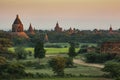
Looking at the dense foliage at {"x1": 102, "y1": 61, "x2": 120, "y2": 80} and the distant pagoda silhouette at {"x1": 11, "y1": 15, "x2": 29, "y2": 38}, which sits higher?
the distant pagoda silhouette at {"x1": 11, "y1": 15, "x2": 29, "y2": 38}

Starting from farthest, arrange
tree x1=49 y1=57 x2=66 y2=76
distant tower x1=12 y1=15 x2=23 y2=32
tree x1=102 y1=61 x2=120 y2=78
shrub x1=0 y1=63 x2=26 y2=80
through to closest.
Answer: distant tower x1=12 y1=15 x2=23 y2=32
tree x1=49 y1=57 x2=66 y2=76
tree x1=102 y1=61 x2=120 y2=78
shrub x1=0 y1=63 x2=26 y2=80

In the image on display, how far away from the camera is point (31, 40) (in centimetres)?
10362

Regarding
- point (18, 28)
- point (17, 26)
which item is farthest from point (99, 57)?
point (18, 28)

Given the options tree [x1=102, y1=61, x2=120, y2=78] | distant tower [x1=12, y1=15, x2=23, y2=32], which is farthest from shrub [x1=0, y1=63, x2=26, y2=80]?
distant tower [x1=12, y1=15, x2=23, y2=32]

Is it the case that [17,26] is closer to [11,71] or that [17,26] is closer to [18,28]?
[18,28]

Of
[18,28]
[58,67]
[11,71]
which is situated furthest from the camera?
[18,28]

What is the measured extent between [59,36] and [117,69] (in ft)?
286

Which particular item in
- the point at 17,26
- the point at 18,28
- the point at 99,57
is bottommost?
the point at 99,57

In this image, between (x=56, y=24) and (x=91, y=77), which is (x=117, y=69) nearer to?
(x=91, y=77)

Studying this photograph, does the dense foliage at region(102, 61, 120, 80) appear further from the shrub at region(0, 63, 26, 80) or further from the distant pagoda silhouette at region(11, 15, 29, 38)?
the distant pagoda silhouette at region(11, 15, 29, 38)

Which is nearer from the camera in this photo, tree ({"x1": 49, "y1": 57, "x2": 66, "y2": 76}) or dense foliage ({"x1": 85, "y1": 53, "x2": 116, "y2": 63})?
tree ({"x1": 49, "y1": 57, "x2": 66, "y2": 76})

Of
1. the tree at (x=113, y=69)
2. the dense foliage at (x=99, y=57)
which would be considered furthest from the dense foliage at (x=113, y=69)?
the dense foliage at (x=99, y=57)

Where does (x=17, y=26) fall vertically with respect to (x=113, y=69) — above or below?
above

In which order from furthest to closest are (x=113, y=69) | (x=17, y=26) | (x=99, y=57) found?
1. (x=17, y=26)
2. (x=99, y=57)
3. (x=113, y=69)
